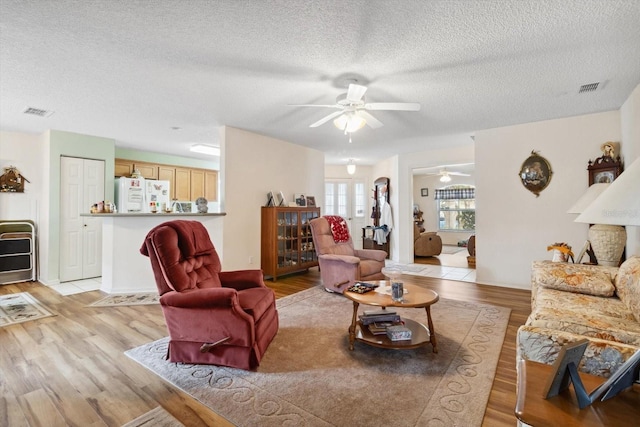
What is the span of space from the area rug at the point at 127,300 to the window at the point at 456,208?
8896 mm

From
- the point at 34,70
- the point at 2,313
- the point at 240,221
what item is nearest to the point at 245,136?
the point at 240,221

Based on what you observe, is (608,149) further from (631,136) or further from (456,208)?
(456,208)

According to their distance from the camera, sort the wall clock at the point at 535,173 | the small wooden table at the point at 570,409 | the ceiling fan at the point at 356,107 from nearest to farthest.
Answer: the small wooden table at the point at 570,409 → the ceiling fan at the point at 356,107 → the wall clock at the point at 535,173

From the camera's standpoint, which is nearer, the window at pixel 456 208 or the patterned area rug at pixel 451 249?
the patterned area rug at pixel 451 249

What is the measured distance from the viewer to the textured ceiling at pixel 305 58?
1.93 metres

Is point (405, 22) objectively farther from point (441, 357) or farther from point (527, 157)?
point (527, 157)

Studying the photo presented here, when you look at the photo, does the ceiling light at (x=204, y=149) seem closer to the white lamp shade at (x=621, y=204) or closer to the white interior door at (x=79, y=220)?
the white interior door at (x=79, y=220)

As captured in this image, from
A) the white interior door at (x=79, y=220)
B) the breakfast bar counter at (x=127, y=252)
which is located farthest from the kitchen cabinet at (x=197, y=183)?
the breakfast bar counter at (x=127, y=252)

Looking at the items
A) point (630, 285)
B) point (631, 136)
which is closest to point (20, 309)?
point (630, 285)

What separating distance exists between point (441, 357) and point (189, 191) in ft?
20.6

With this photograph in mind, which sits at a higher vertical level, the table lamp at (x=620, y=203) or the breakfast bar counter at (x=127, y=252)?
the table lamp at (x=620, y=203)

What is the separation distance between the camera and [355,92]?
258 cm

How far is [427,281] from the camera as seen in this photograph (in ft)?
16.2

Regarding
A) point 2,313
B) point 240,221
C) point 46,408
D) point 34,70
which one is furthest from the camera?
point 240,221
